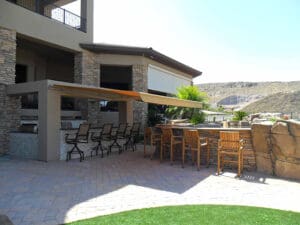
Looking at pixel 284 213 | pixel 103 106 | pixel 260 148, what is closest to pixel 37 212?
pixel 284 213

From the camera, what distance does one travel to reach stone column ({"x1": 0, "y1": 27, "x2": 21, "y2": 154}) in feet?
45.1

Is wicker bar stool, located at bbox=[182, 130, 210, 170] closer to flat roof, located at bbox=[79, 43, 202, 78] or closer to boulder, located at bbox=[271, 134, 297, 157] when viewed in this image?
boulder, located at bbox=[271, 134, 297, 157]

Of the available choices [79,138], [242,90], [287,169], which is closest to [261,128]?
[287,169]

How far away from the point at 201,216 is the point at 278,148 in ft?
16.1

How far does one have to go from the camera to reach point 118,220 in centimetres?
525

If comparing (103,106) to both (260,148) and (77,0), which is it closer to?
(77,0)

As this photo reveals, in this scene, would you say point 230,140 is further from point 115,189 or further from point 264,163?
point 115,189

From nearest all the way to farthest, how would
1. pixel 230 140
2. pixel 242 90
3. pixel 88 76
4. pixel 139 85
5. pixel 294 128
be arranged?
pixel 294 128
pixel 230 140
pixel 88 76
pixel 139 85
pixel 242 90

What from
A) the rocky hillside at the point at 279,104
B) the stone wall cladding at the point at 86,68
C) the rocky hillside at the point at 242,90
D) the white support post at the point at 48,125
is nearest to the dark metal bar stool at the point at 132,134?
the white support post at the point at 48,125

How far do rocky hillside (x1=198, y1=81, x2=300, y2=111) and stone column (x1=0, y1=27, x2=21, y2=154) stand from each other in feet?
211

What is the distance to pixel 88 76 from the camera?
62.3 ft

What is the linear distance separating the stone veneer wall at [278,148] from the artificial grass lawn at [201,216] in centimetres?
355

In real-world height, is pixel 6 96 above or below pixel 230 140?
above

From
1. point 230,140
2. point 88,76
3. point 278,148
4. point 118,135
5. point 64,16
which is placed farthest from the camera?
point 88,76
